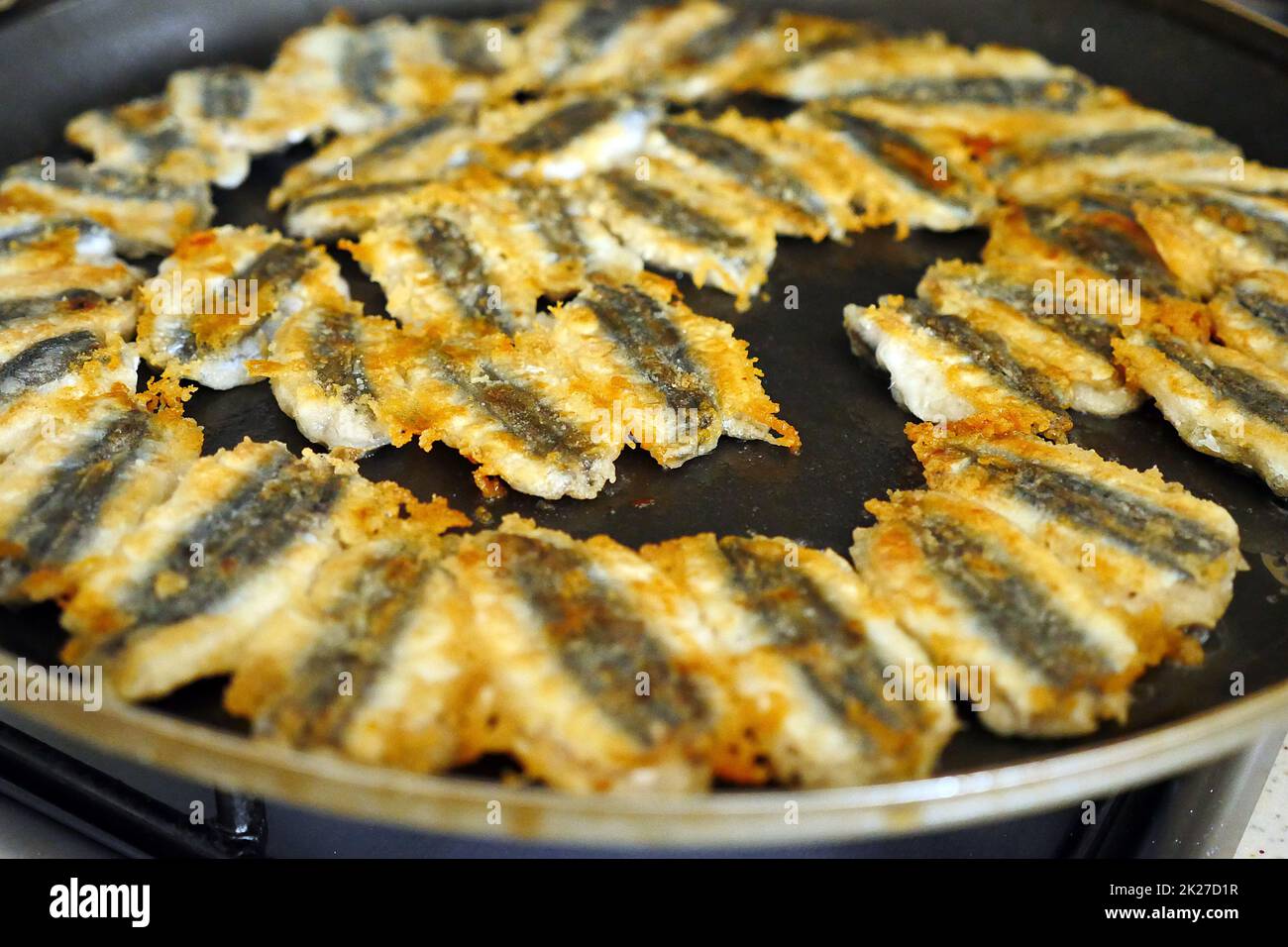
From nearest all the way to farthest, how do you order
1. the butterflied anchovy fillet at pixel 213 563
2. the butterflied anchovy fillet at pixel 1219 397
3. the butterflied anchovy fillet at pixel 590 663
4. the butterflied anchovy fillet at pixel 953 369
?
the butterflied anchovy fillet at pixel 590 663
the butterflied anchovy fillet at pixel 213 563
the butterflied anchovy fillet at pixel 1219 397
the butterflied anchovy fillet at pixel 953 369

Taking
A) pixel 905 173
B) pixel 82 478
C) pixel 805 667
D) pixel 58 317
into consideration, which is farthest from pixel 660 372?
pixel 58 317

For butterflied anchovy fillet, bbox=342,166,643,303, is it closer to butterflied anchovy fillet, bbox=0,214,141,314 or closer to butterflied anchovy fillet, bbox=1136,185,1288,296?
butterflied anchovy fillet, bbox=0,214,141,314

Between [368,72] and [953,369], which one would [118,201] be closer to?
[368,72]

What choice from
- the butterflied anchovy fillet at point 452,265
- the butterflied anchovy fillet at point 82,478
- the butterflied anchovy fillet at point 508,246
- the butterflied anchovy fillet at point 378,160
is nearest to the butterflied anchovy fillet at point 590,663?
the butterflied anchovy fillet at point 82,478

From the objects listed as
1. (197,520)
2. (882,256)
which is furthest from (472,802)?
(882,256)

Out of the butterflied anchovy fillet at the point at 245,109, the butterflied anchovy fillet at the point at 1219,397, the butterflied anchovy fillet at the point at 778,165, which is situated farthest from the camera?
the butterflied anchovy fillet at the point at 245,109

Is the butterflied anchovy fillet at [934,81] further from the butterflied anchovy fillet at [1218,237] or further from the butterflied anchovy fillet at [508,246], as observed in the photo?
the butterflied anchovy fillet at [508,246]
